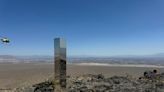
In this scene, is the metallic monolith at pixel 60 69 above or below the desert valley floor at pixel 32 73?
above

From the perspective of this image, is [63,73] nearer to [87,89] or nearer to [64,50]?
[64,50]

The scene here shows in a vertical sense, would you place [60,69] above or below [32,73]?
above

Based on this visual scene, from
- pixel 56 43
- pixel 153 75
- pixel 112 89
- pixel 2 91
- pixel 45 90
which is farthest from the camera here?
pixel 153 75

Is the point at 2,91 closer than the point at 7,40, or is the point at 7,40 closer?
the point at 7,40

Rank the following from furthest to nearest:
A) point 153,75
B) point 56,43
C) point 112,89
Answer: point 153,75
point 112,89
point 56,43

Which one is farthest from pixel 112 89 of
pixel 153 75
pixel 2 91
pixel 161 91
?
pixel 2 91

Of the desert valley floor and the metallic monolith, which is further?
the desert valley floor

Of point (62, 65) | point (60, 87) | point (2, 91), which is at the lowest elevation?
point (2, 91)

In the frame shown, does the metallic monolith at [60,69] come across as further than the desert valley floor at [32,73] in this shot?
No

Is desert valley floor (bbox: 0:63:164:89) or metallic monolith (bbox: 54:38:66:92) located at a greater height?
metallic monolith (bbox: 54:38:66:92)

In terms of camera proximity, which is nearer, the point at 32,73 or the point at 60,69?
the point at 60,69

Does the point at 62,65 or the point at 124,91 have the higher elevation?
the point at 62,65
